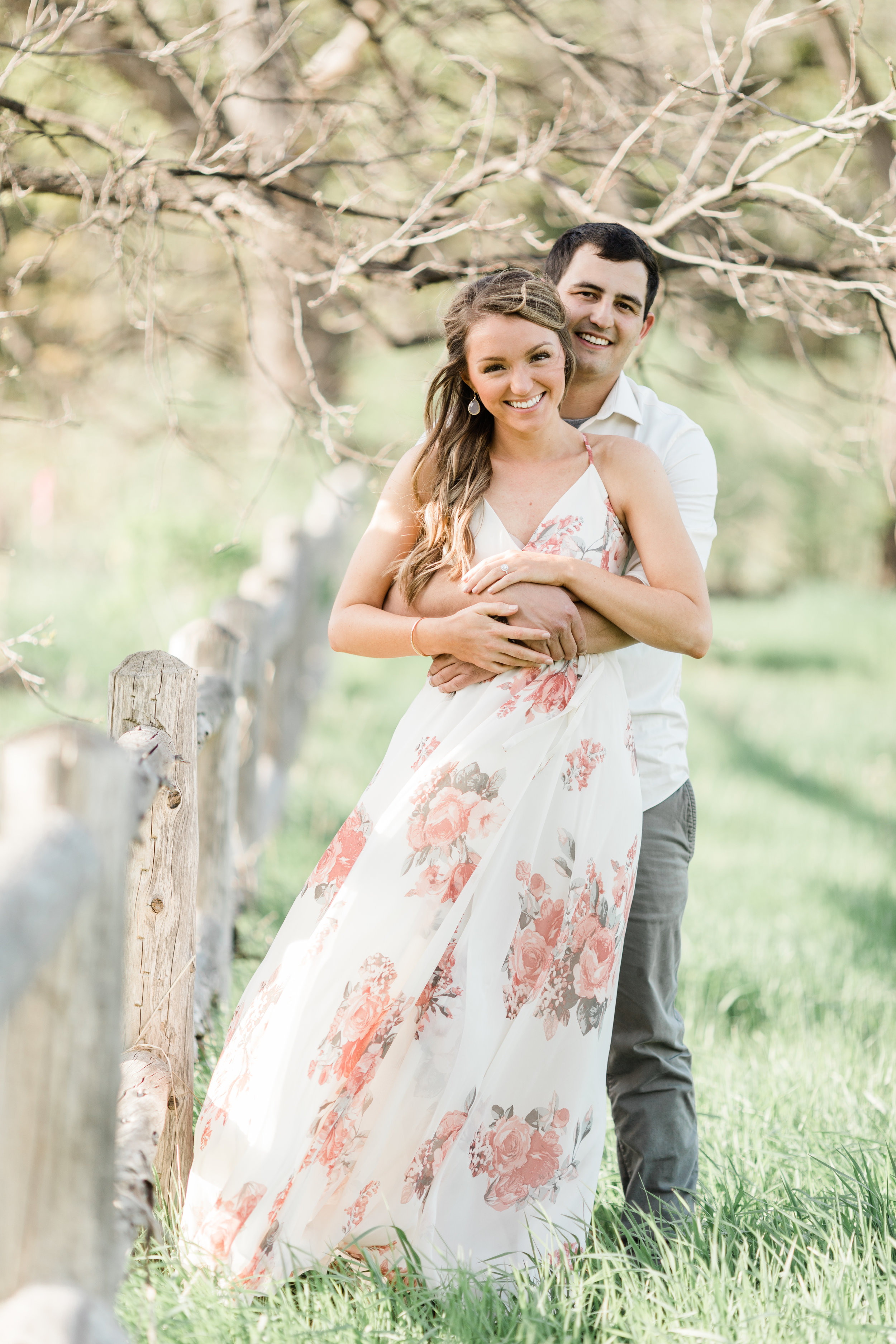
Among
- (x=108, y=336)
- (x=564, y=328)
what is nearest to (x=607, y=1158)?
(x=564, y=328)

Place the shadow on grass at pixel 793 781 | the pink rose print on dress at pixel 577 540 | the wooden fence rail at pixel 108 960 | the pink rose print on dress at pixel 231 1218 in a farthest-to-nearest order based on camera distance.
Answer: the shadow on grass at pixel 793 781, the pink rose print on dress at pixel 577 540, the pink rose print on dress at pixel 231 1218, the wooden fence rail at pixel 108 960

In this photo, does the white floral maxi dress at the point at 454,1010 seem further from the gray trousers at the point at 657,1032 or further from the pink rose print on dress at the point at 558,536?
the gray trousers at the point at 657,1032

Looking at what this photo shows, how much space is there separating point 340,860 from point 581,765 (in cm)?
49

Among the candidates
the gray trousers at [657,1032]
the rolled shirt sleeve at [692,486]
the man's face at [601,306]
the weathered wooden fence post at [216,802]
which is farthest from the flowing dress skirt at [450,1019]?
the weathered wooden fence post at [216,802]

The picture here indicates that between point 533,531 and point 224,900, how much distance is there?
1.79 m

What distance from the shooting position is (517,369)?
210 cm

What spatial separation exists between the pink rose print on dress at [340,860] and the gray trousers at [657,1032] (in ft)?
1.93

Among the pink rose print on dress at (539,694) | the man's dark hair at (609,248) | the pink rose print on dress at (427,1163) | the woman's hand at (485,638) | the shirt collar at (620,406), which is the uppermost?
the man's dark hair at (609,248)

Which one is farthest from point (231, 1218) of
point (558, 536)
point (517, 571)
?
point (558, 536)

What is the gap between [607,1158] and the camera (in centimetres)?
266

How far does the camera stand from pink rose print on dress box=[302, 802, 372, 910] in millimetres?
2139

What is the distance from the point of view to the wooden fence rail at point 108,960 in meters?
1.21

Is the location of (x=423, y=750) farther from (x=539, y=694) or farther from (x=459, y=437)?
(x=459, y=437)

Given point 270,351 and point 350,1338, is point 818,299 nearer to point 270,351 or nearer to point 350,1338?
point 350,1338
